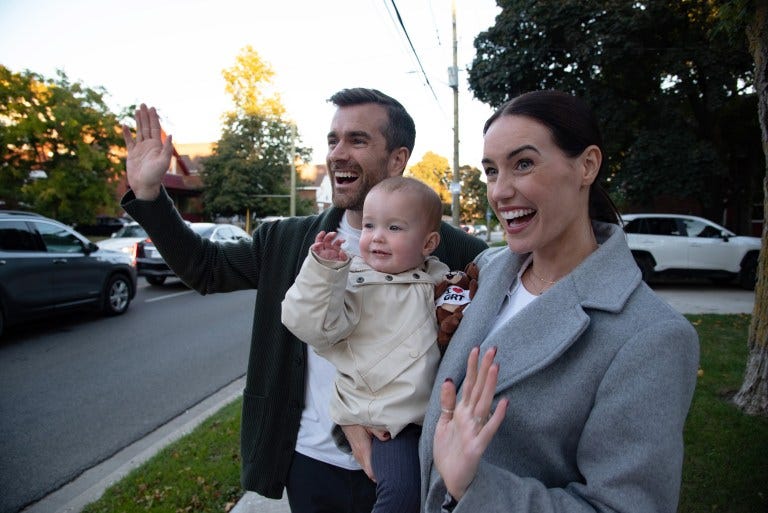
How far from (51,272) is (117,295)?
170cm

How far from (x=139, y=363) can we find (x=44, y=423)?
1.98 m

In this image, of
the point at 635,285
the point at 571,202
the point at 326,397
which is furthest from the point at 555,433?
the point at 326,397

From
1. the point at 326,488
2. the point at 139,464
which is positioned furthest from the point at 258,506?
the point at 326,488

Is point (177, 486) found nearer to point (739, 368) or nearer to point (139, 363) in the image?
point (139, 363)

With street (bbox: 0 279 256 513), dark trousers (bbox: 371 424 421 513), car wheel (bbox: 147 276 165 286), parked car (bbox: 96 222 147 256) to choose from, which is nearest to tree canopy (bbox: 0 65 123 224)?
parked car (bbox: 96 222 147 256)

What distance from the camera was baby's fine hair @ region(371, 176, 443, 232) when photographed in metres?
1.86

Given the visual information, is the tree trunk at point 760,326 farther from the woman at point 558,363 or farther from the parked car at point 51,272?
the parked car at point 51,272

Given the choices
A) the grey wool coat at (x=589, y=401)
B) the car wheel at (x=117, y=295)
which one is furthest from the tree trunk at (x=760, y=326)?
the car wheel at (x=117, y=295)

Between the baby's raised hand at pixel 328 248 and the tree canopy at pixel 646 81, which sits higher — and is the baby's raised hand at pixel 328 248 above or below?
below

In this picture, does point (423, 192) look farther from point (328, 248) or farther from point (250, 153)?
point (250, 153)

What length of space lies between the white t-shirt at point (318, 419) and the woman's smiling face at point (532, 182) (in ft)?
3.04

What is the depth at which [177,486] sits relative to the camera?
145 inches

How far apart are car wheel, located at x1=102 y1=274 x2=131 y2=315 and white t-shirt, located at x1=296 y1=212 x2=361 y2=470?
9.12 m

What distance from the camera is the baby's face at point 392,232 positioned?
1793 millimetres
